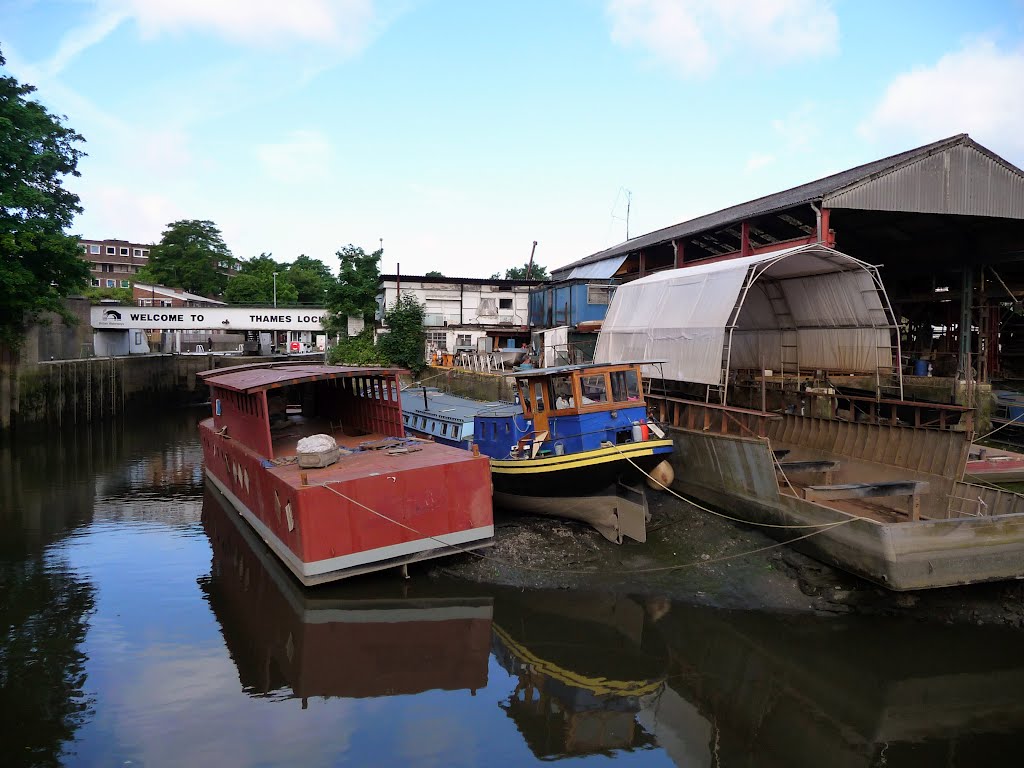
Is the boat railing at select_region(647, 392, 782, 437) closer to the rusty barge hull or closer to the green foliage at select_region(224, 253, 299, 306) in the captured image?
the rusty barge hull

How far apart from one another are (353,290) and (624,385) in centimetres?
3173

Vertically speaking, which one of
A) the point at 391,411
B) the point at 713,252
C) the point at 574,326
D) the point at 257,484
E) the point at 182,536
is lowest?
the point at 182,536

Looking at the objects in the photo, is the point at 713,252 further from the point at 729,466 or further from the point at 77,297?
the point at 77,297

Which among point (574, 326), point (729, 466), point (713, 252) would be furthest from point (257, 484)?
point (713, 252)

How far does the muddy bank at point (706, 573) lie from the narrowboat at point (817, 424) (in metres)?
0.58

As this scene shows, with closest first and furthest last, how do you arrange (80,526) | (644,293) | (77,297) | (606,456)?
(606,456), (80,526), (644,293), (77,297)

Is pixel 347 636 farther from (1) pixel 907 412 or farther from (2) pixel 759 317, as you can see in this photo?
(2) pixel 759 317

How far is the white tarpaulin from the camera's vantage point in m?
15.8

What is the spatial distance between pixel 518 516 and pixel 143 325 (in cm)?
3844

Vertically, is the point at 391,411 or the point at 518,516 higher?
the point at 391,411

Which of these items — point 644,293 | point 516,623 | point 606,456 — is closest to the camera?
point 516,623

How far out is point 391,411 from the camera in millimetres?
15836

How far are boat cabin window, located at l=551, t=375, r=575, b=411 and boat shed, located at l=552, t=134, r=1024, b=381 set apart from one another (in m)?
8.28

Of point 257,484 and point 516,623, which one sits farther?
point 257,484
